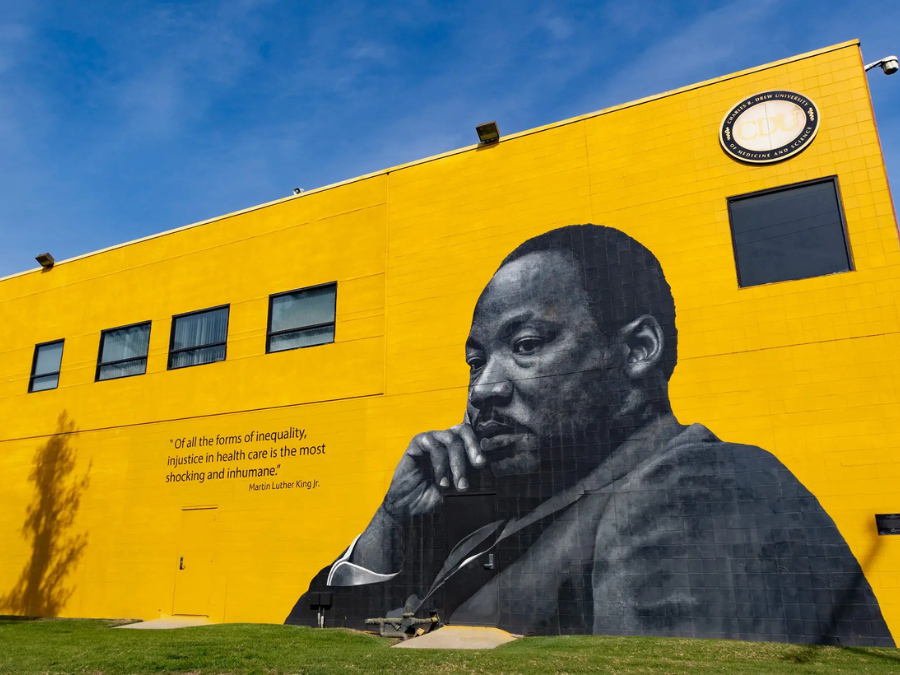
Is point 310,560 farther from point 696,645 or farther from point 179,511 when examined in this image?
point 696,645

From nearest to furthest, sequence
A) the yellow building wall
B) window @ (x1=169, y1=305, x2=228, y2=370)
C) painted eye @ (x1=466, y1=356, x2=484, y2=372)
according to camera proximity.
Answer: the yellow building wall
painted eye @ (x1=466, y1=356, x2=484, y2=372)
window @ (x1=169, y1=305, x2=228, y2=370)

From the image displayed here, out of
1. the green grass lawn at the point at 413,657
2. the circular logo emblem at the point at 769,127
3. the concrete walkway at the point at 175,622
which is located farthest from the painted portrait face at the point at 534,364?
the concrete walkway at the point at 175,622

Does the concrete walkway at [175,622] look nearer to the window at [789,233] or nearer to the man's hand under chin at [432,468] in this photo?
the man's hand under chin at [432,468]

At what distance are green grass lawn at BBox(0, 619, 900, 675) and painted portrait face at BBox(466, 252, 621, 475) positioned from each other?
156 inches

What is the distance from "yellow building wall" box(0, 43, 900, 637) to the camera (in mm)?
12969

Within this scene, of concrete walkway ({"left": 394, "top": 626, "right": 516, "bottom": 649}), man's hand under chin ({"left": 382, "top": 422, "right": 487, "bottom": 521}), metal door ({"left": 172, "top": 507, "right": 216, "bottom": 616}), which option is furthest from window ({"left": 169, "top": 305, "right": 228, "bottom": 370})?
concrete walkway ({"left": 394, "top": 626, "right": 516, "bottom": 649})

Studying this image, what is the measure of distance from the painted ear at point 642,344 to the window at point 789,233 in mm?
1869

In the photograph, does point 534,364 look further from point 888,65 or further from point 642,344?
→ point 888,65

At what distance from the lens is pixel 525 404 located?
15430mm

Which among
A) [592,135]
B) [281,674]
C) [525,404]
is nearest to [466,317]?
[525,404]

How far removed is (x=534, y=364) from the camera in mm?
15594

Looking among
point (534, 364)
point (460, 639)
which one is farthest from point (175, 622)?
point (534, 364)

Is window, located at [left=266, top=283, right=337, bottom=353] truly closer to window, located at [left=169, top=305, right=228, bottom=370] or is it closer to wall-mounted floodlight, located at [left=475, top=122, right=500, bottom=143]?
window, located at [left=169, top=305, right=228, bottom=370]

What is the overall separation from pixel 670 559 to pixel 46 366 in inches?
793
